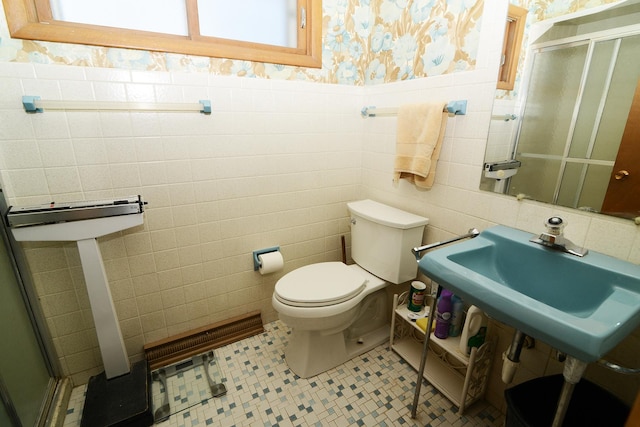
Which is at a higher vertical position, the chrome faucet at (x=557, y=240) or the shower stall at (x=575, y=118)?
the shower stall at (x=575, y=118)

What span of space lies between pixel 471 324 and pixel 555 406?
1.12ft

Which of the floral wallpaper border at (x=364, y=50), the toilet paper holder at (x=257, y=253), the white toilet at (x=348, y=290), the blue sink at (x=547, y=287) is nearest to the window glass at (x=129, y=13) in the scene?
the floral wallpaper border at (x=364, y=50)

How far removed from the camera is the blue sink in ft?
2.08

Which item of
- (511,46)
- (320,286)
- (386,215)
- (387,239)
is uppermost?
(511,46)

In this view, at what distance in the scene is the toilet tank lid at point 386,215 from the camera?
1456 mm

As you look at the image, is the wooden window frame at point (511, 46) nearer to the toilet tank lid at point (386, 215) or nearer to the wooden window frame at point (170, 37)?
the toilet tank lid at point (386, 215)

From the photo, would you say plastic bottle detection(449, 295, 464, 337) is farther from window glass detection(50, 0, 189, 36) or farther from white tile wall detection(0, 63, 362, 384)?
window glass detection(50, 0, 189, 36)

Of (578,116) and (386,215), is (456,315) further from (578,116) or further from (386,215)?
(578,116)

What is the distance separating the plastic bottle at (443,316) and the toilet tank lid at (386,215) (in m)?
0.36

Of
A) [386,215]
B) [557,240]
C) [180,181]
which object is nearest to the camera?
[557,240]

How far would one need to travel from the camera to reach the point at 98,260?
123 cm

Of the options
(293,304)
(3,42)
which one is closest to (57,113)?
(3,42)

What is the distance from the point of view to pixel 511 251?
1068 millimetres

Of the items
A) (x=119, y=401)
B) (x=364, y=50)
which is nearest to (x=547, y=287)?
(x=364, y=50)
